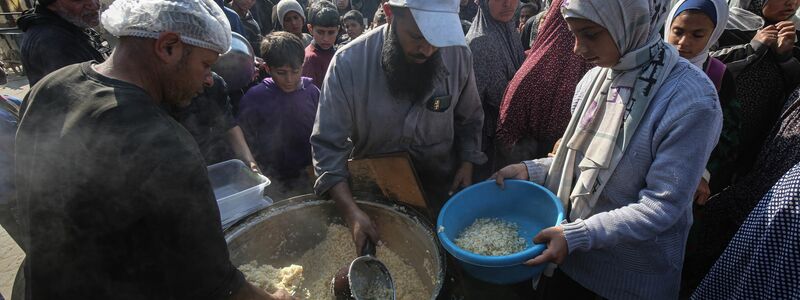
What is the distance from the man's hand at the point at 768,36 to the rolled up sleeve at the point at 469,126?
2258 mm

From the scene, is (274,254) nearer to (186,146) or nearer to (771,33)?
(186,146)

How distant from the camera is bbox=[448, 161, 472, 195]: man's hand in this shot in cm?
240

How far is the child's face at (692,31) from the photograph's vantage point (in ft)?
7.69

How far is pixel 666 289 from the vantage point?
171 centimetres

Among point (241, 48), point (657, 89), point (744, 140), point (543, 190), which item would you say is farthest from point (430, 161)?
point (744, 140)

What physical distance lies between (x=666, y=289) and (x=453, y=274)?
96cm

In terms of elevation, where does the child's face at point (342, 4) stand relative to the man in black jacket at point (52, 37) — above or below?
below

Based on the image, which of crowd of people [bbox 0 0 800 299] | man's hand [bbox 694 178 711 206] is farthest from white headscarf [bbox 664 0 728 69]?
man's hand [bbox 694 178 711 206]

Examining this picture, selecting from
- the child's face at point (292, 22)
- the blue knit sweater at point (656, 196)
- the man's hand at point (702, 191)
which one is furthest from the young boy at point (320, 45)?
the man's hand at point (702, 191)

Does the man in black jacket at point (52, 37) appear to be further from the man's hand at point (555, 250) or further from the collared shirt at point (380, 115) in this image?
the man's hand at point (555, 250)

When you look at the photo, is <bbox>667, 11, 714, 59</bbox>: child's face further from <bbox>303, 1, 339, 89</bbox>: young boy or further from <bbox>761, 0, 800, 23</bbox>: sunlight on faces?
<bbox>303, 1, 339, 89</bbox>: young boy

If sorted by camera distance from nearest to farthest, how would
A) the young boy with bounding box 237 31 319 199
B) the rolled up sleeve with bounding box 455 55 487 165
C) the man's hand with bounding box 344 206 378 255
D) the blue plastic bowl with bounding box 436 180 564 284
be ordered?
the blue plastic bowl with bounding box 436 180 564 284
the man's hand with bounding box 344 206 378 255
the rolled up sleeve with bounding box 455 55 487 165
the young boy with bounding box 237 31 319 199

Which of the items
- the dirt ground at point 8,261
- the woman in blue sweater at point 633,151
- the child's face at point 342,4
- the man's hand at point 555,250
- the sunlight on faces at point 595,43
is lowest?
the dirt ground at point 8,261

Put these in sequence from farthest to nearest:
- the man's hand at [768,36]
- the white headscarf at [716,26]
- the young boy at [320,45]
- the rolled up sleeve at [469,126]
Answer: the young boy at [320,45]
the man's hand at [768,36]
the rolled up sleeve at [469,126]
the white headscarf at [716,26]
